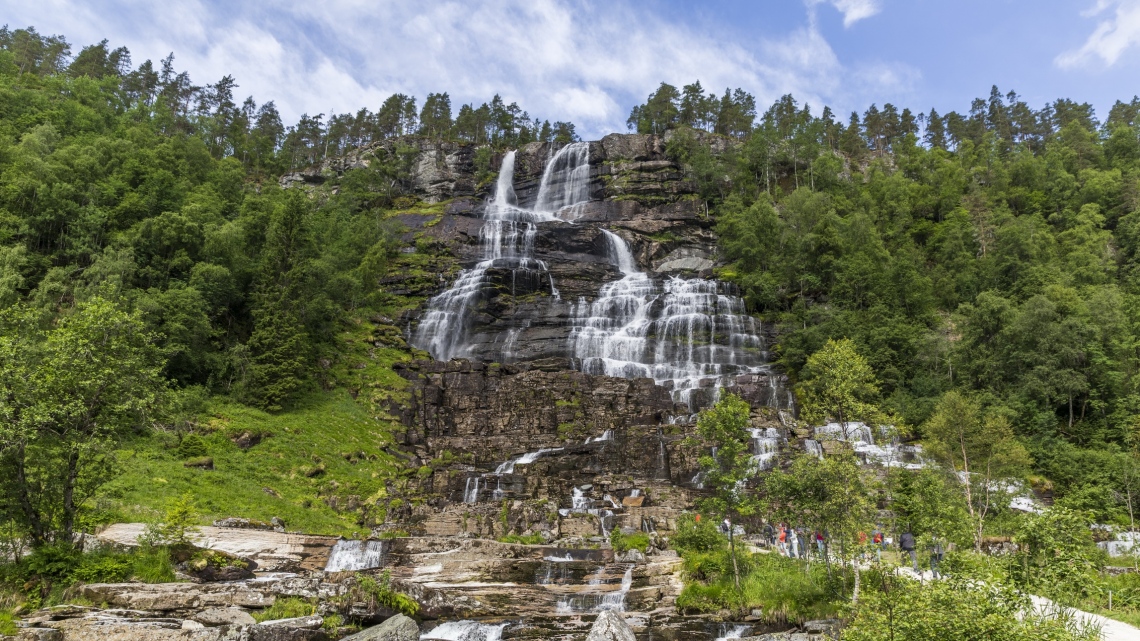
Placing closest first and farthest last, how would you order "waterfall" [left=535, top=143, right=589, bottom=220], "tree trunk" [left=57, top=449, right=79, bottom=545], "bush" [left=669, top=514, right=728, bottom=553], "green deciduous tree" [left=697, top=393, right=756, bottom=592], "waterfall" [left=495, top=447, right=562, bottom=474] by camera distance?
"tree trunk" [left=57, top=449, right=79, bottom=545], "green deciduous tree" [left=697, top=393, right=756, bottom=592], "bush" [left=669, top=514, right=728, bottom=553], "waterfall" [left=495, top=447, right=562, bottom=474], "waterfall" [left=535, top=143, right=589, bottom=220]

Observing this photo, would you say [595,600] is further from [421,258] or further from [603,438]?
[421,258]

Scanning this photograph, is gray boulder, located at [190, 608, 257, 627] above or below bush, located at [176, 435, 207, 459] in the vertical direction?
below

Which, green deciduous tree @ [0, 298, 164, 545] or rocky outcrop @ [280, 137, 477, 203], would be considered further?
rocky outcrop @ [280, 137, 477, 203]

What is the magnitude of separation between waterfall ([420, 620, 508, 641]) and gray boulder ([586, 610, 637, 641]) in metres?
4.58

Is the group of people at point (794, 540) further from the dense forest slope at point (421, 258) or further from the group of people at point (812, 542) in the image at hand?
the dense forest slope at point (421, 258)

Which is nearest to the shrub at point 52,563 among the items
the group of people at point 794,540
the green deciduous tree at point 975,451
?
the group of people at point 794,540

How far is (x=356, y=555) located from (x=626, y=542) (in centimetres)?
1199

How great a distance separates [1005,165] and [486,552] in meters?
84.6

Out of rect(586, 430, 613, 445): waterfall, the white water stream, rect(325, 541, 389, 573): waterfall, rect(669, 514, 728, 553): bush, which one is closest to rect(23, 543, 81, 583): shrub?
rect(325, 541, 389, 573): waterfall

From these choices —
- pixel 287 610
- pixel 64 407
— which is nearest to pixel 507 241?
pixel 64 407

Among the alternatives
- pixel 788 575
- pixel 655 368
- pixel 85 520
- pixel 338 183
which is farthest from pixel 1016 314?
pixel 338 183

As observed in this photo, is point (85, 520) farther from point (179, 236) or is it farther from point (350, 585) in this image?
point (179, 236)

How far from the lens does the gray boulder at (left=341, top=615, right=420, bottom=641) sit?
47.0 ft

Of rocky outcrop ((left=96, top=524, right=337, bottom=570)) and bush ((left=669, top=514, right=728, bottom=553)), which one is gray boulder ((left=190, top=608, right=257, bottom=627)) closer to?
rocky outcrop ((left=96, top=524, right=337, bottom=570))
